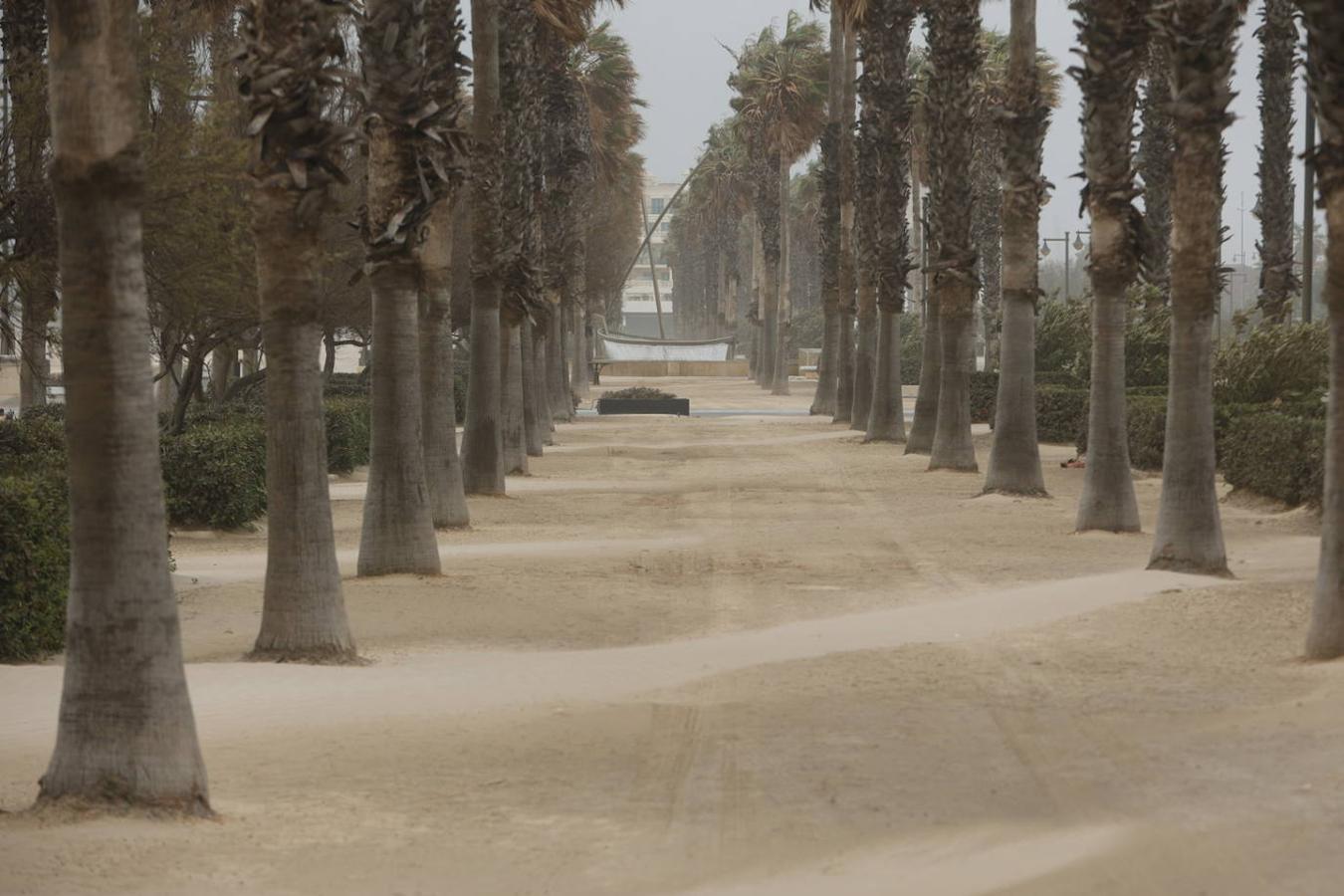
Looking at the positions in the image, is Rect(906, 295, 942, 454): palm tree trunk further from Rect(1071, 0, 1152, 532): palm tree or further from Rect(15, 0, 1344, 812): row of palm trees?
Rect(1071, 0, 1152, 532): palm tree

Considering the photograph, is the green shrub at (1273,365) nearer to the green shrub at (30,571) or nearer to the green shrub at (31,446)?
the green shrub at (31,446)

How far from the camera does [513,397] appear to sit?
98.8 ft

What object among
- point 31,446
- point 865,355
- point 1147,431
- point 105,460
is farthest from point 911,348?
point 105,460

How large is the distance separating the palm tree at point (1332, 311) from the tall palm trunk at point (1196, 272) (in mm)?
4205

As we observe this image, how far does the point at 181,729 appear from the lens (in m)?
7.78

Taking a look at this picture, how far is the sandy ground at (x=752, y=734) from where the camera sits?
7.03 m

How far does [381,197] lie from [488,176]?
8495 millimetres

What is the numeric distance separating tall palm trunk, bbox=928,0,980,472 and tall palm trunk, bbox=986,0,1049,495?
4.32m

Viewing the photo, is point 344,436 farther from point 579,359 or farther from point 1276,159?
point 579,359

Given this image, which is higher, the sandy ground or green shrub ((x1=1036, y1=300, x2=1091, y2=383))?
green shrub ((x1=1036, y1=300, x2=1091, y2=383))

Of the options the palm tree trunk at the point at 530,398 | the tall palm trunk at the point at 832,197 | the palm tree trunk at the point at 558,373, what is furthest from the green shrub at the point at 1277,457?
the tall palm trunk at the point at 832,197

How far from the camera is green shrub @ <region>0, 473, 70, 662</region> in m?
12.0

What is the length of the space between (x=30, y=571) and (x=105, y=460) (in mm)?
4867

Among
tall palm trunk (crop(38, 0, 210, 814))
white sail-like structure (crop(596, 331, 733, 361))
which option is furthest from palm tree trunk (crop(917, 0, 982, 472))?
white sail-like structure (crop(596, 331, 733, 361))
